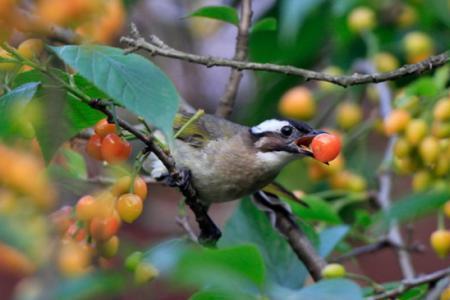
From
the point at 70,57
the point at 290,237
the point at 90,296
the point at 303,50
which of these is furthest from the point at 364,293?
the point at 303,50

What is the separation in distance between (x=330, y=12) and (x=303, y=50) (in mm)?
250

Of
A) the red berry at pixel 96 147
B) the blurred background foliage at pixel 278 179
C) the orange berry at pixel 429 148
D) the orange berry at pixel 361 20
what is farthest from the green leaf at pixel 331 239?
the orange berry at pixel 361 20

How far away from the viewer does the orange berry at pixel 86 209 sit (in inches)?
72.7

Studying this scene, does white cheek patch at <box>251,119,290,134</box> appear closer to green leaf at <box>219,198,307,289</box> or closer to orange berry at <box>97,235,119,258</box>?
green leaf at <box>219,198,307,289</box>

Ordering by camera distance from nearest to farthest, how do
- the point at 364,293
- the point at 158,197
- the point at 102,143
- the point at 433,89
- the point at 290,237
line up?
the point at 102,143 < the point at 364,293 < the point at 290,237 < the point at 433,89 < the point at 158,197

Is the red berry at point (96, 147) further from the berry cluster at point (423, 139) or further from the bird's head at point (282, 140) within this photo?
the berry cluster at point (423, 139)

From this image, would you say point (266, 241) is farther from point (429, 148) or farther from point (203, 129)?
point (429, 148)

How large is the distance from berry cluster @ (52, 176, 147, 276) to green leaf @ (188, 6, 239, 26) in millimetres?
579

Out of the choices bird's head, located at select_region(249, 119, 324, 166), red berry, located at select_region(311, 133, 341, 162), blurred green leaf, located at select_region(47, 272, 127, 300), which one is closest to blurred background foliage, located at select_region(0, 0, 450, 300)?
blurred green leaf, located at select_region(47, 272, 127, 300)

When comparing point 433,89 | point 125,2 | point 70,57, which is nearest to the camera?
Result: point 70,57

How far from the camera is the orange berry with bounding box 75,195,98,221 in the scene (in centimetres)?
185

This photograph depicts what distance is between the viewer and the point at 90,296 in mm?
1056

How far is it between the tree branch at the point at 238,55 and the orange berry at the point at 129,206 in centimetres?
91

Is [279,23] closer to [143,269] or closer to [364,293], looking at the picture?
[364,293]
